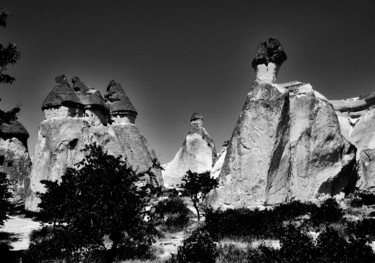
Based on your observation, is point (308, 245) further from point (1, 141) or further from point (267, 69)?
point (1, 141)

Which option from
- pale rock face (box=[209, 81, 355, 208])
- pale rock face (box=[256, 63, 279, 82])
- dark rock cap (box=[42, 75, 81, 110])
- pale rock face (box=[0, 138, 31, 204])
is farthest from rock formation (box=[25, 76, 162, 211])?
pale rock face (box=[256, 63, 279, 82])

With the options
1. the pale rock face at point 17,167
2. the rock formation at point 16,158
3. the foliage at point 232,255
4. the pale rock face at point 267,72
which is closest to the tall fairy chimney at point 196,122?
the pale rock face at point 267,72

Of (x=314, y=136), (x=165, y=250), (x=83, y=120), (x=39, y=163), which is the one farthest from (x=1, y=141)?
(x=314, y=136)

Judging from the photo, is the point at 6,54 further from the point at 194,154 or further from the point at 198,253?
the point at 194,154

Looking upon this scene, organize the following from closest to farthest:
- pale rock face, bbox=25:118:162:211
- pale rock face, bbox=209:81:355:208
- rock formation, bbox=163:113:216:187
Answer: pale rock face, bbox=209:81:355:208, pale rock face, bbox=25:118:162:211, rock formation, bbox=163:113:216:187

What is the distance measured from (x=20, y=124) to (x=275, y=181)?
21277 millimetres

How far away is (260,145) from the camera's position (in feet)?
63.6

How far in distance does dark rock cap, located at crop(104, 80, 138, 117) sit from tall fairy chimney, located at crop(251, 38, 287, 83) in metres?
12.2

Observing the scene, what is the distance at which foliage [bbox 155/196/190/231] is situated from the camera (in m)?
14.7

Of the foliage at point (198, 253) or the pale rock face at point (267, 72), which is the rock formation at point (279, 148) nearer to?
the pale rock face at point (267, 72)

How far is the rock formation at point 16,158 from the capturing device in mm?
23469

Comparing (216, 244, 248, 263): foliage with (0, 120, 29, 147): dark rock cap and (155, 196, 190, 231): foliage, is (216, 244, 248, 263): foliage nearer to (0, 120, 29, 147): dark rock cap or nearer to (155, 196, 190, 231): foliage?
(155, 196, 190, 231): foliage

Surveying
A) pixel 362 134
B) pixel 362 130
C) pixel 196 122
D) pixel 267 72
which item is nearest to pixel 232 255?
pixel 267 72

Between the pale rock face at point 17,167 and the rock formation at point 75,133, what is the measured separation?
2.16m
